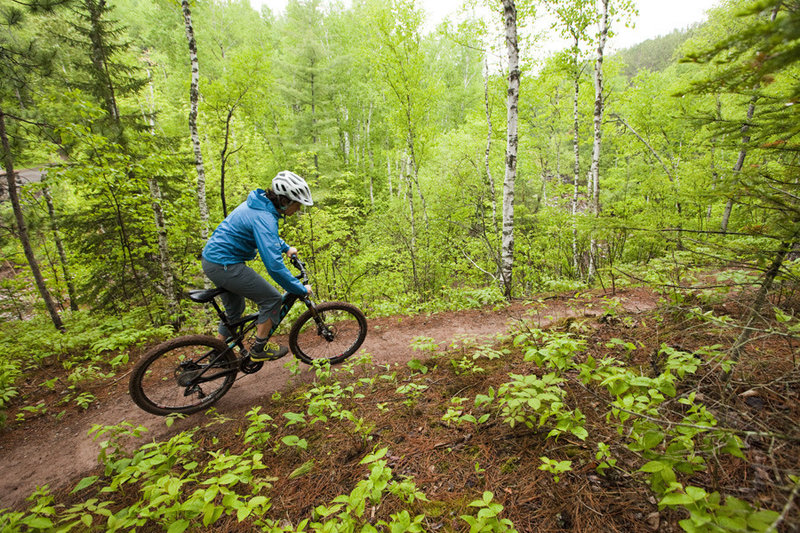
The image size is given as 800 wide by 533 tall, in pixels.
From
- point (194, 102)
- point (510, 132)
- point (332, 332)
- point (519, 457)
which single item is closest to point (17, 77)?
point (194, 102)

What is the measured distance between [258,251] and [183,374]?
186cm

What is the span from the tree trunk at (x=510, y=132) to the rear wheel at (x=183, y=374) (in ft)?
20.1

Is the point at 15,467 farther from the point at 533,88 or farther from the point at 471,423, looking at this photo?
the point at 533,88

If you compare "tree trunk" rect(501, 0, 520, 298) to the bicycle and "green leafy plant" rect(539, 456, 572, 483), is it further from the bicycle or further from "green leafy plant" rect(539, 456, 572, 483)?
"green leafy plant" rect(539, 456, 572, 483)

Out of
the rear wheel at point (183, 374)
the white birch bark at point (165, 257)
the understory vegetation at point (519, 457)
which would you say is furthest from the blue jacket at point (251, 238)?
the white birch bark at point (165, 257)

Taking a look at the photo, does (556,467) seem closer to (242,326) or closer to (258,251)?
(258,251)

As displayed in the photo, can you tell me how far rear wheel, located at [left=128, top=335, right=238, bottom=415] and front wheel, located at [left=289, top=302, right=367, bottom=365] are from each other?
960mm

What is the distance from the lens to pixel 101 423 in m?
3.88

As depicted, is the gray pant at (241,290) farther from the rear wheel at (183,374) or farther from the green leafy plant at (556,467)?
the green leafy plant at (556,467)

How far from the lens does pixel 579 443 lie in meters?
2.35

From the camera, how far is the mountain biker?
149 inches

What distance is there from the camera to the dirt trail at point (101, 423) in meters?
3.13

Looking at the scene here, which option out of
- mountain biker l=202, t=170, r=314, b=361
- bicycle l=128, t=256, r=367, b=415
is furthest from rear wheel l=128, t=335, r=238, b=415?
mountain biker l=202, t=170, r=314, b=361

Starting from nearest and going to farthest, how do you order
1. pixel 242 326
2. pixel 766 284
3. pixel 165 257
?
pixel 766 284 < pixel 242 326 < pixel 165 257
